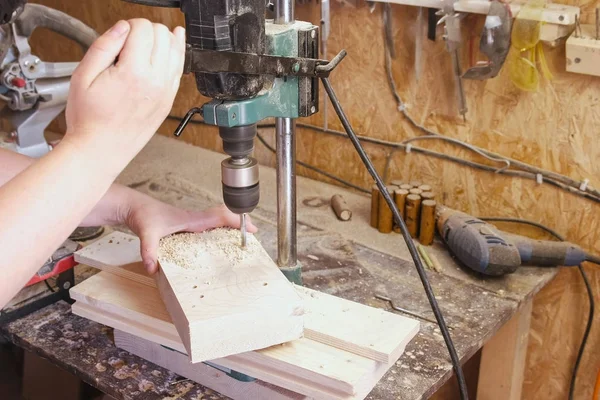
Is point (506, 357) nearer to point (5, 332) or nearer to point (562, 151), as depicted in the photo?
point (562, 151)

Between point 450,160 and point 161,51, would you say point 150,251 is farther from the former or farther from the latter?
point 450,160

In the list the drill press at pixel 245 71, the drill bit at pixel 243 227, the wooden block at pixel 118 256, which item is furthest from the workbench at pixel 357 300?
the drill press at pixel 245 71

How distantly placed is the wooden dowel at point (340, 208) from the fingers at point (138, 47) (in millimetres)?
999

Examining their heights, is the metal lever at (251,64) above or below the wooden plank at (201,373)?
above

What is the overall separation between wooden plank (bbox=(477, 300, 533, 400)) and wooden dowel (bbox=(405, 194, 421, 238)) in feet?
1.03

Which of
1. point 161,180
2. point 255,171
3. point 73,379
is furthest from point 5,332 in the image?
point 161,180

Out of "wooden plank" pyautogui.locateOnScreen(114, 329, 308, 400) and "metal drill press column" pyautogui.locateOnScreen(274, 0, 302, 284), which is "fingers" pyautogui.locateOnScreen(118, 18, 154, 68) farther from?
"wooden plank" pyautogui.locateOnScreen(114, 329, 308, 400)

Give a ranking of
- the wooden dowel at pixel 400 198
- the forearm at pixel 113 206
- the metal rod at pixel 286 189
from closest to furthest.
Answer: the metal rod at pixel 286 189 → the forearm at pixel 113 206 → the wooden dowel at pixel 400 198

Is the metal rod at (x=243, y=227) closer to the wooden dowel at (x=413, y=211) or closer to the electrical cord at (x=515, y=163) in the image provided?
the wooden dowel at (x=413, y=211)

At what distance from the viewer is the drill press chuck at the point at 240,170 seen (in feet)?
3.29

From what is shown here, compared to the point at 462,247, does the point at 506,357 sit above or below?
below

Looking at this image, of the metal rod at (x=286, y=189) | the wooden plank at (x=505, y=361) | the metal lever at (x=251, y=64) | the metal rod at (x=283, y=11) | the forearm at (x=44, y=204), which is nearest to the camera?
the forearm at (x=44, y=204)

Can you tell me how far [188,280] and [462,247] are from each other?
2.27 ft

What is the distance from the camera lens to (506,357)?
61.1 inches
